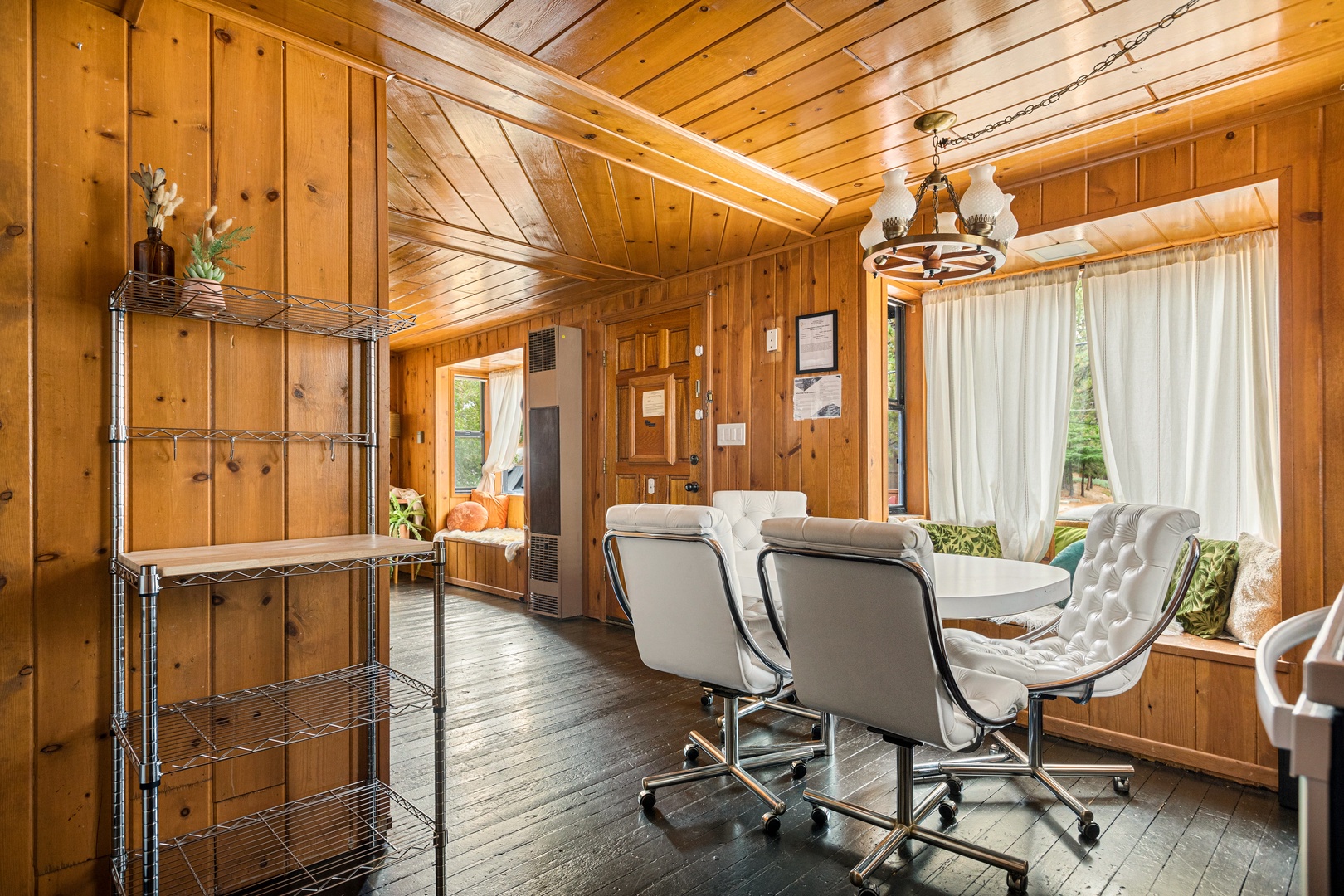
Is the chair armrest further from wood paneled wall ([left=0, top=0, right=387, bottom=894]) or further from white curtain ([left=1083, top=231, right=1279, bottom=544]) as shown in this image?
wood paneled wall ([left=0, top=0, right=387, bottom=894])

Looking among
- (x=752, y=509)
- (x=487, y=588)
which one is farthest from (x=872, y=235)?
(x=487, y=588)

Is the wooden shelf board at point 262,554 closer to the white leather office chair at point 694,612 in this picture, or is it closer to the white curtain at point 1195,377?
the white leather office chair at point 694,612

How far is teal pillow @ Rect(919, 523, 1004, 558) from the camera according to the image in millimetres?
3938

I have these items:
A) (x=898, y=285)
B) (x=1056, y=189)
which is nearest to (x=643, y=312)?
(x=898, y=285)

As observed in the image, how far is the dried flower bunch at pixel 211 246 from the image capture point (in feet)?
5.87

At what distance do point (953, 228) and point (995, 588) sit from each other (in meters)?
1.11

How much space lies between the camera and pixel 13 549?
1671mm

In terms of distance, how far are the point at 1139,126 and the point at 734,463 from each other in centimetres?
253

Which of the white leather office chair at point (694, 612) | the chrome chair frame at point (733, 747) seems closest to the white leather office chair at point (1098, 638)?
the chrome chair frame at point (733, 747)

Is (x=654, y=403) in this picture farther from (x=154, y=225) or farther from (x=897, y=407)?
(x=154, y=225)

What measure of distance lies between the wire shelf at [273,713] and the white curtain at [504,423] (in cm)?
515

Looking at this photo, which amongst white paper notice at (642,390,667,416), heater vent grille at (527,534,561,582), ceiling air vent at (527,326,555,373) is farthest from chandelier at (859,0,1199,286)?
heater vent grille at (527,534,561,582)

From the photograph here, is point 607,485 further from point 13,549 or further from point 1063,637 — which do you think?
point 13,549

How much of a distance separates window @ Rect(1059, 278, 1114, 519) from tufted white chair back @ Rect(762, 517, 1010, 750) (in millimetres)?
2277
